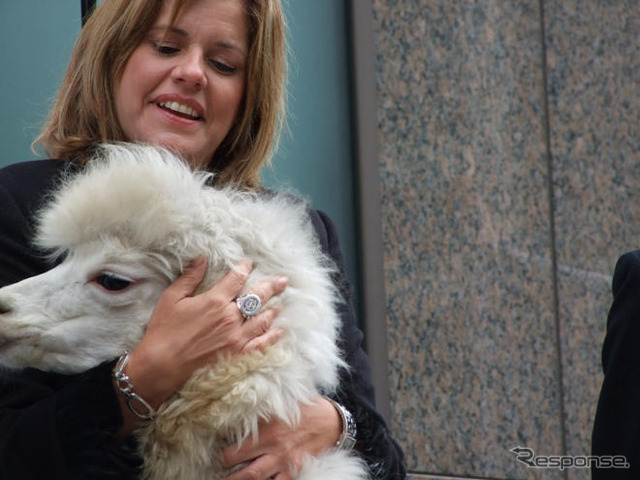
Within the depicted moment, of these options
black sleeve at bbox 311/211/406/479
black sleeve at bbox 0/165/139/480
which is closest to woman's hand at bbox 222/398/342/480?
black sleeve at bbox 311/211/406/479

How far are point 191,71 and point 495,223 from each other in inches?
113

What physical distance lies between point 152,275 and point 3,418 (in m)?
0.49

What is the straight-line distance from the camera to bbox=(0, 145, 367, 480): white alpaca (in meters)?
2.46

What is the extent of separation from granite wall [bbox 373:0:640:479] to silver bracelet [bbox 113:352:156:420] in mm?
2900

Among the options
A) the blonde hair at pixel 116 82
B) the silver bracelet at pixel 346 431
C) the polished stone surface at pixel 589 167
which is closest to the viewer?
the silver bracelet at pixel 346 431

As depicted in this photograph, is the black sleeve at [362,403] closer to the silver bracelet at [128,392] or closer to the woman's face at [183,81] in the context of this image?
the woman's face at [183,81]

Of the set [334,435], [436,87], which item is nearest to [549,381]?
[436,87]

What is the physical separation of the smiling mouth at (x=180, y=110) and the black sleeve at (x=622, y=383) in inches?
55.0

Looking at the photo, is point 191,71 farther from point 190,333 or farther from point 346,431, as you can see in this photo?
point 346,431

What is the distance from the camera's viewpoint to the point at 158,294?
8.37 ft

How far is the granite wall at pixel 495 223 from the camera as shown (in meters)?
5.31

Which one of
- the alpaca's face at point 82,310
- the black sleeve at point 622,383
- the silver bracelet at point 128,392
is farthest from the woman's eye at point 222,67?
the black sleeve at point 622,383

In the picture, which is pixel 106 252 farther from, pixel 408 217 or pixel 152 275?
pixel 408 217

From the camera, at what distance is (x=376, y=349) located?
5.24 m
